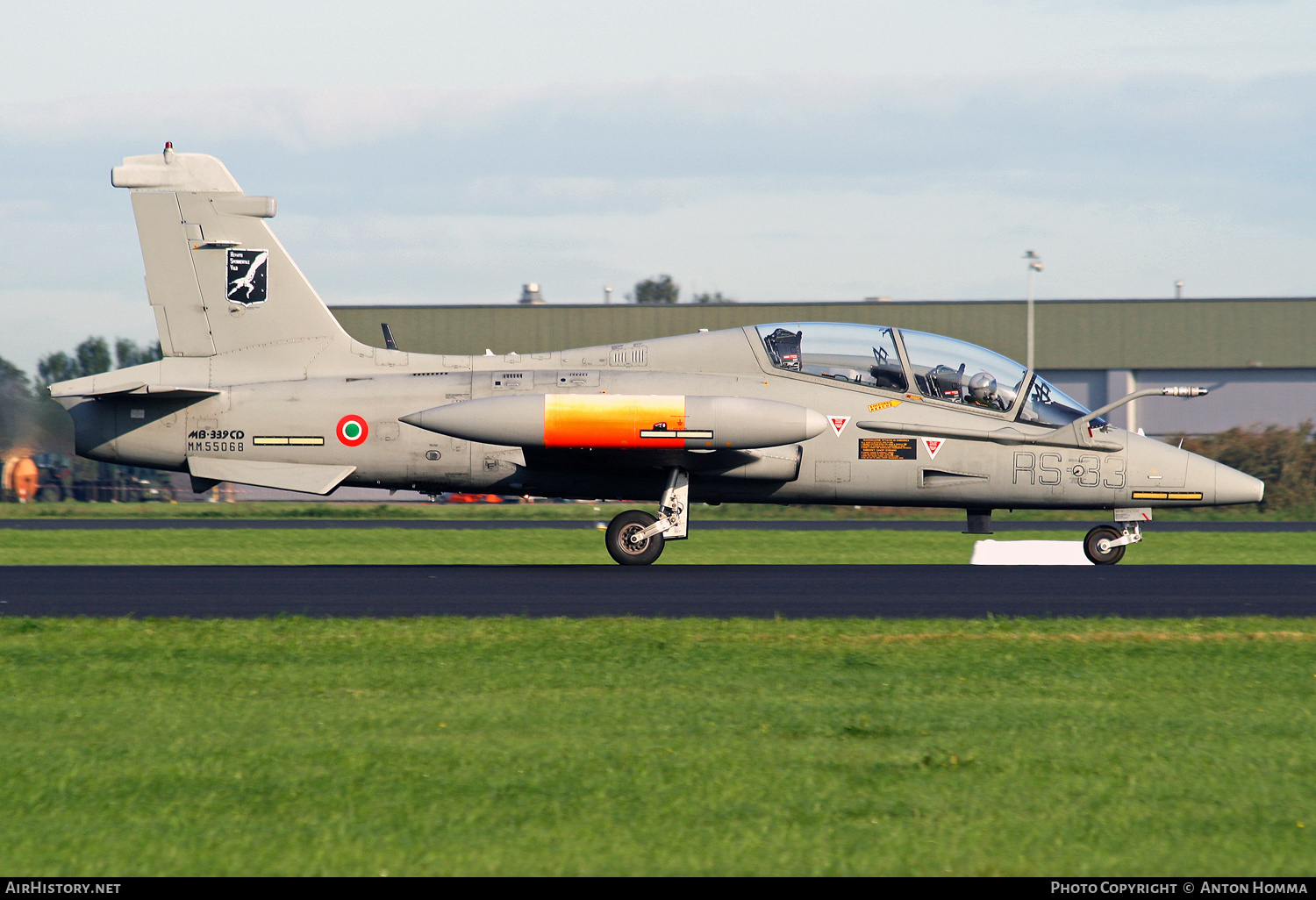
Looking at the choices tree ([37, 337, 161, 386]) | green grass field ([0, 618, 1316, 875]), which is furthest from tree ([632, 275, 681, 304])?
green grass field ([0, 618, 1316, 875])

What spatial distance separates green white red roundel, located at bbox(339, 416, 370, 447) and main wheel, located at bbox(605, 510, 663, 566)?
11.1 feet

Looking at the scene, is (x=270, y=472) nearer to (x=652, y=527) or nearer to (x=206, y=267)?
(x=206, y=267)

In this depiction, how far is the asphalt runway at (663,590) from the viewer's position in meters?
11.1

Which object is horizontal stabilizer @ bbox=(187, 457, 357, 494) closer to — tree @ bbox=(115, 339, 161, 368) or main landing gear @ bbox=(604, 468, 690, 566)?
main landing gear @ bbox=(604, 468, 690, 566)

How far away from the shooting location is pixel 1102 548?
1620 cm

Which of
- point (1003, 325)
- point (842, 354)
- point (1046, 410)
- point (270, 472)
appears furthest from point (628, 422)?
point (1003, 325)

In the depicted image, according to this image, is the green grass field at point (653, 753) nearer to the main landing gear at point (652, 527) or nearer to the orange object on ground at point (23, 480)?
the main landing gear at point (652, 527)

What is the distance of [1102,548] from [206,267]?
12539 millimetres

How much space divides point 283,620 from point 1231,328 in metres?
49.7

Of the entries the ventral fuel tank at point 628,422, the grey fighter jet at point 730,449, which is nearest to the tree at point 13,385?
the grey fighter jet at point 730,449

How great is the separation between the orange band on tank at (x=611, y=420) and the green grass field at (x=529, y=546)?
3290mm

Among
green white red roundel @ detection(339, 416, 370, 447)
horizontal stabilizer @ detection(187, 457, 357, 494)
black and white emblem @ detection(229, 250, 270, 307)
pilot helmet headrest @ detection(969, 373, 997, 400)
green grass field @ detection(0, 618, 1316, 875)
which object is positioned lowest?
green grass field @ detection(0, 618, 1316, 875)

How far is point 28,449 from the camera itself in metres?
26.4

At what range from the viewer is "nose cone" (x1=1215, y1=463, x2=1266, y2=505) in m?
15.7
